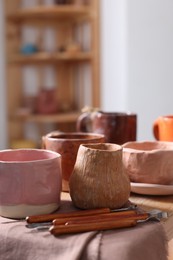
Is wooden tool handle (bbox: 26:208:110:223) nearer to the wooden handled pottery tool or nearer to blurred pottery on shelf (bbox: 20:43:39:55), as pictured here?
the wooden handled pottery tool

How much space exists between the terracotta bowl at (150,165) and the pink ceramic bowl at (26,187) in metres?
0.16

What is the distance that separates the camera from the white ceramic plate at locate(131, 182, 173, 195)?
73 cm

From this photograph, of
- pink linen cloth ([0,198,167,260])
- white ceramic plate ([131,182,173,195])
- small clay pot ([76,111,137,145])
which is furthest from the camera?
small clay pot ([76,111,137,145])

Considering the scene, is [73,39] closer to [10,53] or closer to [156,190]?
[10,53]

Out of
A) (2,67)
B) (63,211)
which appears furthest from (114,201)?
(2,67)

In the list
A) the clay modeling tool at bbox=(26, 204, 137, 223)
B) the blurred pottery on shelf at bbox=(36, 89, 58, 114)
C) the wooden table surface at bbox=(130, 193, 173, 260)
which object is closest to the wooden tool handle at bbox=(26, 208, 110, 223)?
the clay modeling tool at bbox=(26, 204, 137, 223)

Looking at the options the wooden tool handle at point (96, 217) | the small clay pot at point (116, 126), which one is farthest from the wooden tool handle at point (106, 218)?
the small clay pot at point (116, 126)

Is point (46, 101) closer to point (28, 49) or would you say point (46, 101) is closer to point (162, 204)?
point (28, 49)

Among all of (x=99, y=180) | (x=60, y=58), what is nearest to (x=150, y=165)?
(x=99, y=180)

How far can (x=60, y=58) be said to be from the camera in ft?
9.28

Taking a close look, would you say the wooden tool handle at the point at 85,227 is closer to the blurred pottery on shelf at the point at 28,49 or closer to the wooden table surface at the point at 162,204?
the wooden table surface at the point at 162,204

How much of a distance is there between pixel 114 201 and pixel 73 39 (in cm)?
255

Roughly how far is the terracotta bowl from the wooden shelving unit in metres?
2.09

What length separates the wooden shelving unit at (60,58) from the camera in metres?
2.83
